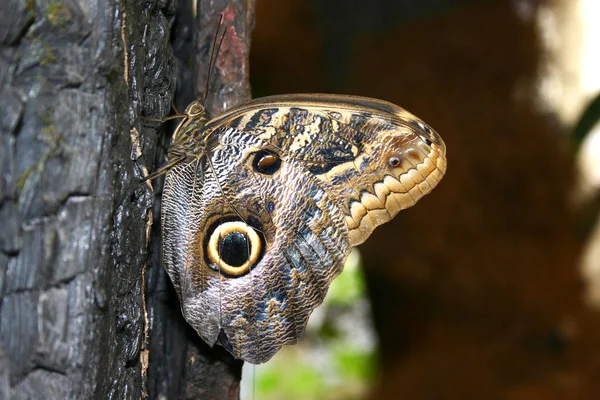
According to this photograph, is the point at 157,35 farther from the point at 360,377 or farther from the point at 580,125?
the point at 360,377

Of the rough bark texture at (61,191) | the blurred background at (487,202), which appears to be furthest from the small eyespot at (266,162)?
the blurred background at (487,202)

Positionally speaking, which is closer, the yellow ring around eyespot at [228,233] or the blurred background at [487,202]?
the yellow ring around eyespot at [228,233]

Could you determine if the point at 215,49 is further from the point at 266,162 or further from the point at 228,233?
the point at 228,233

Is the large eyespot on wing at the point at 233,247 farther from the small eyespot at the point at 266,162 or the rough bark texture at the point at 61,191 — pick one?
the rough bark texture at the point at 61,191

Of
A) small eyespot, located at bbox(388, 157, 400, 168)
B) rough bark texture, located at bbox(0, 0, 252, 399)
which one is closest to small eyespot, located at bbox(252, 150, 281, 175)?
small eyespot, located at bbox(388, 157, 400, 168)

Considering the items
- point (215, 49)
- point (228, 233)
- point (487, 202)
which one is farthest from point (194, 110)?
point (487, 202)

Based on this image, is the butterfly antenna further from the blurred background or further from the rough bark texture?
the blurred background
